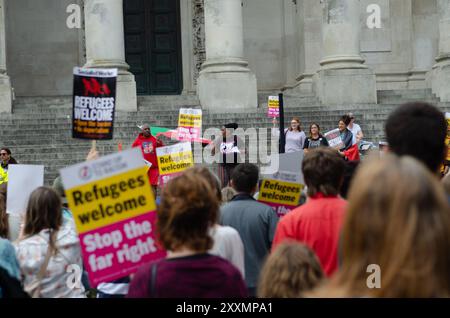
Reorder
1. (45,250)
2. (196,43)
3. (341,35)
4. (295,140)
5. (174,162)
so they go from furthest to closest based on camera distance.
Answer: (196,43) < (341,35) < (295,140) < (174,162) < (45,250)

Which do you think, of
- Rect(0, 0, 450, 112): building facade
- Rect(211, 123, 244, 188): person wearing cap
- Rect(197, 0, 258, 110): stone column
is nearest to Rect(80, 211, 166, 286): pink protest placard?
Rect(211, 123, 244, 188): person wearing cap

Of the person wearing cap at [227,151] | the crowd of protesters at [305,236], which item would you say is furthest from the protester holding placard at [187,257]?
the person wearing cap at [227,151]

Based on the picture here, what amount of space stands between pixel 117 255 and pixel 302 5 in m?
23.9

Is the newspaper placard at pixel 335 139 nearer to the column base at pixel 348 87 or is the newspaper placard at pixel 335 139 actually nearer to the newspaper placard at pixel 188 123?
the newspaper placard at pixel 188 123

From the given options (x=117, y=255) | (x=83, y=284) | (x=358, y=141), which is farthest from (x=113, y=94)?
(x=358, y=141)

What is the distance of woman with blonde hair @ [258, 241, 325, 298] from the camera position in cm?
403

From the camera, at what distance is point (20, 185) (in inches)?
317

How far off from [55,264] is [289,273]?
89.9 inches

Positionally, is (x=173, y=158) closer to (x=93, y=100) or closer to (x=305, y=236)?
(x=93, y=100)

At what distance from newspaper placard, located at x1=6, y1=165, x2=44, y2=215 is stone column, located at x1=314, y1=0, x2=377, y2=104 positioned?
1604cm

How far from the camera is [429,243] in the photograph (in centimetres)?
282

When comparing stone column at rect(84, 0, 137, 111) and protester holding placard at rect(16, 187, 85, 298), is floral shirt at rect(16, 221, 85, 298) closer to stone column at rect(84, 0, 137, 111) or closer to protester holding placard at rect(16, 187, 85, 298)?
protester holding placard at rect(16, 187, 85, 298)

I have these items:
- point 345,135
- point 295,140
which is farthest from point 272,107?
point 345,135

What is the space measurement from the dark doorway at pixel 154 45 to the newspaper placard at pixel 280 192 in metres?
20.4
